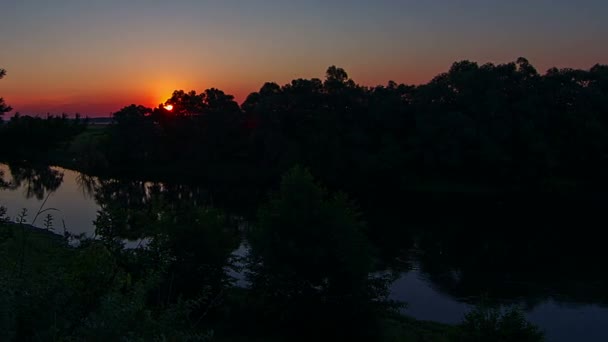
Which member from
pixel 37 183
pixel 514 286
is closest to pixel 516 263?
pixel 514 286

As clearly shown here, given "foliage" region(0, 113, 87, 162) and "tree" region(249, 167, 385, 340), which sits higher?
"foliage" region(0, 113, 87, 162)

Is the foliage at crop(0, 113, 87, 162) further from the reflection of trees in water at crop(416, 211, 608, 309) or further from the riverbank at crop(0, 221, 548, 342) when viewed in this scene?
the reflection of trees in water at crop(416, 211, 608, 309)

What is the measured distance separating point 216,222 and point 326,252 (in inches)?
162

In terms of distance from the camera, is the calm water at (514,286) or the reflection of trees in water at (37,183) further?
the reflection of trees in water at (37,183)

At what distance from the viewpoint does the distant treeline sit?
62344 mm

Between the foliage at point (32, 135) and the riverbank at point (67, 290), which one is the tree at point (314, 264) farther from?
the riverbank at point (67, 290)

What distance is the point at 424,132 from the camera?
64.5m

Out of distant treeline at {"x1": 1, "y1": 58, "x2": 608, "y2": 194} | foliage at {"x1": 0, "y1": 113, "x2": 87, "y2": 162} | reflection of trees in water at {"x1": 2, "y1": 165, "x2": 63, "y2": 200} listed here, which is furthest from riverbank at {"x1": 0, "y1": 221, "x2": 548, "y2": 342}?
distant treeline at {"x1": 1, "y1": 58, "x2": 608, "y2": 194}

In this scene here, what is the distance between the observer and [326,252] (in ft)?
62.9

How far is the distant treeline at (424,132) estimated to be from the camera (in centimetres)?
6234

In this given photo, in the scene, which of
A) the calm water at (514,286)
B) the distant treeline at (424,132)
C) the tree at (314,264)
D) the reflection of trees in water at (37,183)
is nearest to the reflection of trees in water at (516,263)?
the calm water at (514,286)

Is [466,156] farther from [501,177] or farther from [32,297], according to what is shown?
[32,297]

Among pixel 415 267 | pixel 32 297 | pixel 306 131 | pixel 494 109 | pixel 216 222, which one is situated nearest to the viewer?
pixel 32 297

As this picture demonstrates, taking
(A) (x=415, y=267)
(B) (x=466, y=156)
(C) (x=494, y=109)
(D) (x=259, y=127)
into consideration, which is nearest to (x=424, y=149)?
(B) (x=466, y=156)
